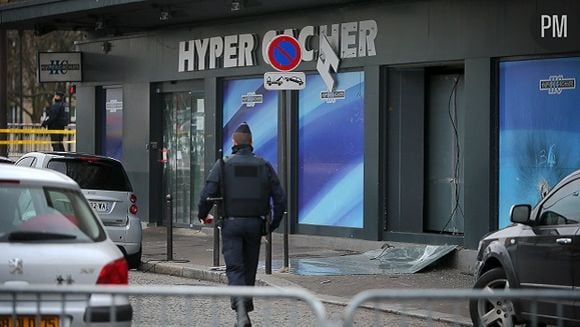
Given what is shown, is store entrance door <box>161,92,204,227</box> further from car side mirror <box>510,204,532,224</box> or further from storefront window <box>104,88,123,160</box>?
car side mirror <box>510,204,532,224</box>

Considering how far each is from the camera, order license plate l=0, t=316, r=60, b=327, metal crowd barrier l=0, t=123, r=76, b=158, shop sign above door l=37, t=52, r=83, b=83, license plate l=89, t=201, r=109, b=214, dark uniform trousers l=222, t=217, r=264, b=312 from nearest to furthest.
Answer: license plate l=0, t=316, r=60, b=327
dark uniform trousers l=222, t=217, r=264, b=312
license plate l=89, t=201, r=109, b=214
shop sign above door l=37, t=52, r=83, b=83
metal crowd barrier l=0, t=123, r=76, b=158

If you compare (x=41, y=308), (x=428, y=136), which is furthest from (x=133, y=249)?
(x=41, y=308)

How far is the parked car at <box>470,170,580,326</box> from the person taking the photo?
8.86m

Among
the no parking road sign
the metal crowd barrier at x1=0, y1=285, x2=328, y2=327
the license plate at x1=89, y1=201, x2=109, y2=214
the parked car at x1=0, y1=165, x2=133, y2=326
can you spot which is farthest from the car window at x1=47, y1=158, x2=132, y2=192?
the metal crowd barrier at x1=0, y1=285, x2=328, y2=327

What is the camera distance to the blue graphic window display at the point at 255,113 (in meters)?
19.1

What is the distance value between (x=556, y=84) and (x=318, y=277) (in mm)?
4099

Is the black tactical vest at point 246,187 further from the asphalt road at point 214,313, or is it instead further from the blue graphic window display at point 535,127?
the blue graphic window display at point 535,127

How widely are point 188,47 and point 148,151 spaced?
243cm

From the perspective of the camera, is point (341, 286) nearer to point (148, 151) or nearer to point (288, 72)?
point (288, 72)

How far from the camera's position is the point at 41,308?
599cm

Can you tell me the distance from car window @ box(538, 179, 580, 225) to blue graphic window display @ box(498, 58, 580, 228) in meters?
5.08

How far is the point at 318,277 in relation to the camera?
1424cm

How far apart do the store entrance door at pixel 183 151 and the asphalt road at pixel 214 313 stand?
20.2ft

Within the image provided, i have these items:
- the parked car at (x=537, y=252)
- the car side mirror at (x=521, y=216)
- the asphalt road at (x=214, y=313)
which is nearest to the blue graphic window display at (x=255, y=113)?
the asphalt road at (x=214, y=313)
